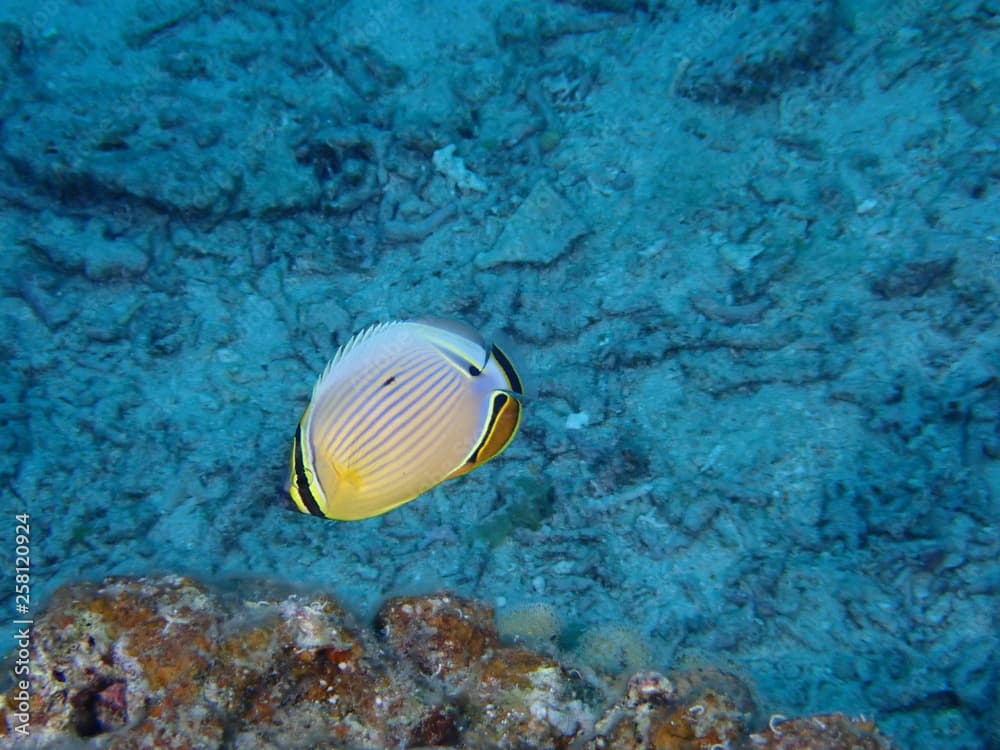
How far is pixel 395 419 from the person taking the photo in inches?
65.6

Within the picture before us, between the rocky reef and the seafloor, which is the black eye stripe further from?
the seafloor

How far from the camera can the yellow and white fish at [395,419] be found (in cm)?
164

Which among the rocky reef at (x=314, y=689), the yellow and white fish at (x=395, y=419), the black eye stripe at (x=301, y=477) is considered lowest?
the rocky reef at (x=314, y=689)

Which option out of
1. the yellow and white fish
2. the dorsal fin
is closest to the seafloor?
the yellow and white fish

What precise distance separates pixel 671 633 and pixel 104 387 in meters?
3.53

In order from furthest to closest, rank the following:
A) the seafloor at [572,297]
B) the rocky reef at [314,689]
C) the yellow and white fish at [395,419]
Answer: the seafloor at [572,297]
the rocky reef at [314,689]
the yellow and white fish at [395,419]

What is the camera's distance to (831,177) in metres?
4.18

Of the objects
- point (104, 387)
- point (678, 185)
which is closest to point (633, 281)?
point (678, 185)

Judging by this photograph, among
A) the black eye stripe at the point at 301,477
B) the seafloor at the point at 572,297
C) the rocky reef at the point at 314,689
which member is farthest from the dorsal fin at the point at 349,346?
the rocky reef at the point at 314,689

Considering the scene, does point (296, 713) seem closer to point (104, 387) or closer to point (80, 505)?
point (80, 505)

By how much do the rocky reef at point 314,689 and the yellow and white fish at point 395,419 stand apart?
540 millimetres

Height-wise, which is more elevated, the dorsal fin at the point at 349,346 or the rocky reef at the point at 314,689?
the dorsal fin at the point at 349,346

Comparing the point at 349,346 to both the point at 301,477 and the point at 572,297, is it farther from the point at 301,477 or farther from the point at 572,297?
the point at 572,297

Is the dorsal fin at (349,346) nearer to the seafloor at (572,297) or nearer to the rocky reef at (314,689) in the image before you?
the seafloor at (572,297)
